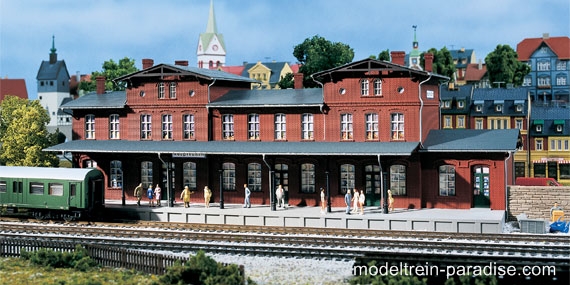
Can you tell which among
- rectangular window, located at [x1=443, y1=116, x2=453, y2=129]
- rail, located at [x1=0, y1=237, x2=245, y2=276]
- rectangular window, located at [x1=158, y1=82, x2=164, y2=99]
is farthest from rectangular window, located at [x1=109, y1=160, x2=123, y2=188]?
rectangular window, located at [x1=443, y1=116, x2=453, y2=129]

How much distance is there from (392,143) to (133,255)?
18318 mm

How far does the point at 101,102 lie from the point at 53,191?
10456mm

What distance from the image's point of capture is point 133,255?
2842cm

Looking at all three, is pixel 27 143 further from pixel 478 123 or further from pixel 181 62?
pixel 478 123

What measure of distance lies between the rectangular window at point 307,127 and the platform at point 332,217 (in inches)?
167

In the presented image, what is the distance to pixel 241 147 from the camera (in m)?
43.7

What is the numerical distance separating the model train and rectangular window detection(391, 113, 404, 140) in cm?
1624

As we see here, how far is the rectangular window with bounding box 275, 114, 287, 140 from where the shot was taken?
44.9m

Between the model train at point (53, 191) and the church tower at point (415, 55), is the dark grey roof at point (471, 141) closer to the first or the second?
the model train at point (53, 191)

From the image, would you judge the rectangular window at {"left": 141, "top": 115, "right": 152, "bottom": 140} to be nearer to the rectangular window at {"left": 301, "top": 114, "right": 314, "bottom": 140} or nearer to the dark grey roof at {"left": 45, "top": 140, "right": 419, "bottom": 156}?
the dark grey roof at {"left": 45, "top": 140, "right": 419, "bottom": 156}

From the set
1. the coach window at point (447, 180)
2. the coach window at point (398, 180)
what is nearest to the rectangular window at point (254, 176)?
the coach window at point (398, 180)

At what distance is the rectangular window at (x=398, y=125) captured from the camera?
42.7 metres

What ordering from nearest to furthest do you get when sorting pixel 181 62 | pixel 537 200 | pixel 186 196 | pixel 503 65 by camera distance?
pixel 537 200, pixel 186 196, pixel 181 62, pixel 503 65

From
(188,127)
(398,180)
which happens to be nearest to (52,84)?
(188,127)
